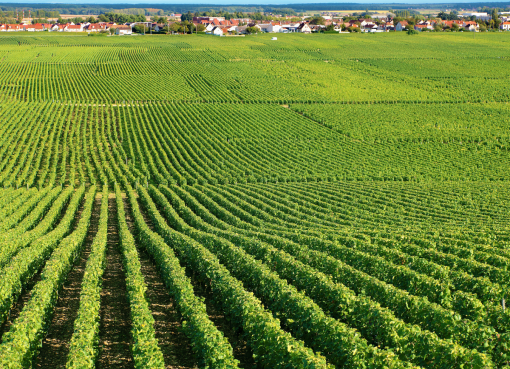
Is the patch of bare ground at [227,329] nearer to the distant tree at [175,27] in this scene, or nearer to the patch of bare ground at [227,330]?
the patch of bare ground at [227,330]

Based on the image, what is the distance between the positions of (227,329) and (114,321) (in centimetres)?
364

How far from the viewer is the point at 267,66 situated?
99688mm

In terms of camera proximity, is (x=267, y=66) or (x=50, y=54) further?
(x=50, y=54)

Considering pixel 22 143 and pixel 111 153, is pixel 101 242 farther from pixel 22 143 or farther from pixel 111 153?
pixel 22 143

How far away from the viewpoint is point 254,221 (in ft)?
89.4

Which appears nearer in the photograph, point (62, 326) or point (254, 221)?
point (62, 326)

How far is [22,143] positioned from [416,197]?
1469 inches

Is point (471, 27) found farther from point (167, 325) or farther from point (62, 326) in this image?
point (62, 326)

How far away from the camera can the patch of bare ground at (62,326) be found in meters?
14.2

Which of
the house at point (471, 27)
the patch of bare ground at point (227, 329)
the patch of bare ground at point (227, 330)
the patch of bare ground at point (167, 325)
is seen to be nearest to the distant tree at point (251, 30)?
the house at point (471, 27)

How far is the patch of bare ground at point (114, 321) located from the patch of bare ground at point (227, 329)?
2696 millimetres

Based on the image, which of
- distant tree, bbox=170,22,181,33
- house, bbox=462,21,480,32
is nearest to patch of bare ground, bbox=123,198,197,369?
distant tree, bbox=170,22,181,33

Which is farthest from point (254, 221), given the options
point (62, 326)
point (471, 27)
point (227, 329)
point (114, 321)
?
point (471, 27)

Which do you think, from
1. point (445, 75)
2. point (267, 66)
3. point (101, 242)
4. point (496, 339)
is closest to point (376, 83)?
point (445, 75)
